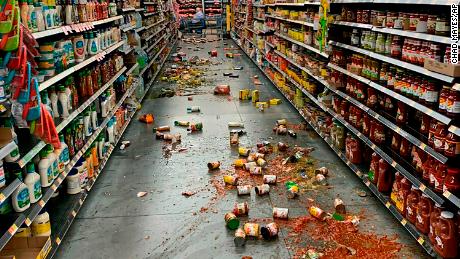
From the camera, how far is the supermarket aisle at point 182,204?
146 inches

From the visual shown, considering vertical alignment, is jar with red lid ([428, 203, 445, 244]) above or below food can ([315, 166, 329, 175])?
above

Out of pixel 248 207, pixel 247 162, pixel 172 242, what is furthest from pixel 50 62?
pixel 247 162

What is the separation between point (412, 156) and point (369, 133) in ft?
2.70

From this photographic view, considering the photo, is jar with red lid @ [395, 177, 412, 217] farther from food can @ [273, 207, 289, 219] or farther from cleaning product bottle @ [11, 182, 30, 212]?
cleaning product bottle @ [11, 182, 30, 212]

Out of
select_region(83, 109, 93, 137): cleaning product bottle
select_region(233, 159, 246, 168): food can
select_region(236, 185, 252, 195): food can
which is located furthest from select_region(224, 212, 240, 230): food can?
select_region(83, 109, 93, 137): cleaning product bottle

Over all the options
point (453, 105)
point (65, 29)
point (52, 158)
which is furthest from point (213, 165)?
→ point (453, 105)

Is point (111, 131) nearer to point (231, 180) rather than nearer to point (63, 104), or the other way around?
point (63, 104)

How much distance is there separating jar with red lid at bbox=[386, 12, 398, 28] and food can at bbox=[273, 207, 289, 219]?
1946 mm

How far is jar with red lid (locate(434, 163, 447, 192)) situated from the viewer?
128 inches

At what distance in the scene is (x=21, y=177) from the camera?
319cm

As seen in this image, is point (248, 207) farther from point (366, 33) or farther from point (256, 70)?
point (256, 70)

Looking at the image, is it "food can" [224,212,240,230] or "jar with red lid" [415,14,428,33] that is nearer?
"jar with red lid" [415,14,428,33]

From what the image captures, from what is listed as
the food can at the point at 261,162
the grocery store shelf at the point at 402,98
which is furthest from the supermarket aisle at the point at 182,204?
the grocery store shelf at the point at 402,98

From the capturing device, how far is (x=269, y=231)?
12.5ft
